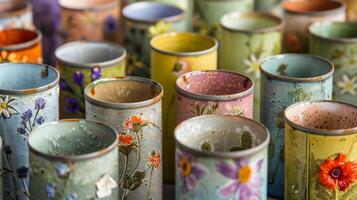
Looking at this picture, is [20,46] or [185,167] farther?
[20,46]

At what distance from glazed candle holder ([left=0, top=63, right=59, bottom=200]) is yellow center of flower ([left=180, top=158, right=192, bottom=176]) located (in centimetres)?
23

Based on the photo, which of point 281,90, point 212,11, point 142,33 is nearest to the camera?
point 281,90

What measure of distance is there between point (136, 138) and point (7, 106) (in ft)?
0.55

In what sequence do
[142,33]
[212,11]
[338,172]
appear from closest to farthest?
[338,172] < [142,33] < [212,11]

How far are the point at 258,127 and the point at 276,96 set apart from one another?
16cm

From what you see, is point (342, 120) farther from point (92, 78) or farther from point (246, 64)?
point (92, 78)

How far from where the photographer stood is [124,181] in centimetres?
95

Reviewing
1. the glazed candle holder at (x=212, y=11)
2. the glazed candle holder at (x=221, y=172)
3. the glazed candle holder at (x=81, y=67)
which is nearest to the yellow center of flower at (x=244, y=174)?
the glazed candle holder at (x=221, y=172)

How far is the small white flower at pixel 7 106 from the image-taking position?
93 cm

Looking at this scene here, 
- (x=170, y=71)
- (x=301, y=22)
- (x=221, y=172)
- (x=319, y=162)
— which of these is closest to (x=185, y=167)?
(x=221, y=172)

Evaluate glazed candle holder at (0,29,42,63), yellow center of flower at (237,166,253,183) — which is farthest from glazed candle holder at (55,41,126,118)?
yellow center of flower at (237,166,253,183)

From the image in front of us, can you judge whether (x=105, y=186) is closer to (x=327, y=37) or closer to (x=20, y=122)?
(x=20, y=122)

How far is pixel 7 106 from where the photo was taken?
36.8 inches

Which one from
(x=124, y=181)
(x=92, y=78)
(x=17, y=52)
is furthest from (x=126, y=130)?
(x=17, y=52)
